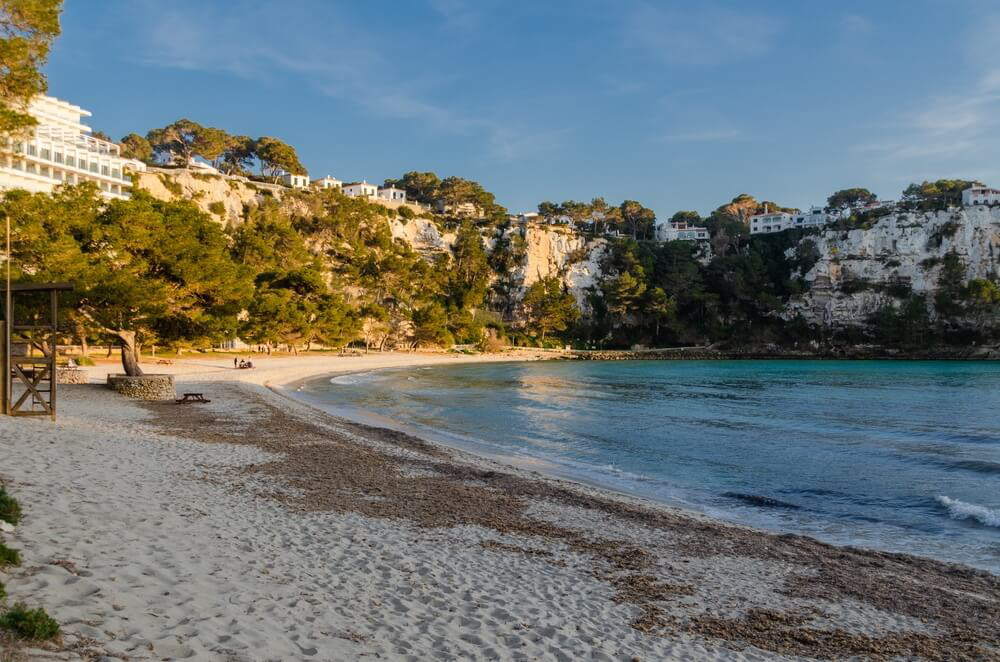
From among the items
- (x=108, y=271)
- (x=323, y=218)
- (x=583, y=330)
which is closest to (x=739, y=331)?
(x=583, y=330)

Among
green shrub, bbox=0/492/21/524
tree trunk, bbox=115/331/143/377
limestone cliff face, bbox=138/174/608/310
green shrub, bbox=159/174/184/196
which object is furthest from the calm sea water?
limestone cliff face, bbox=138/174/608/310

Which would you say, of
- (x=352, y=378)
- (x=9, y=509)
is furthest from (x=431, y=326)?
(x=9, y=509)

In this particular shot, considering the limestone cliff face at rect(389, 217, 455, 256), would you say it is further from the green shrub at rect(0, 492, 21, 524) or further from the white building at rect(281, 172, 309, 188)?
the green shrub at rect(0, 492, 21, 524)

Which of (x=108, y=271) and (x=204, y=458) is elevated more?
(x=108, y=271)

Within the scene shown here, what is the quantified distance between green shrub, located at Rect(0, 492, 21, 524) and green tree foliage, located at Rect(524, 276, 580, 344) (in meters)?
92.6

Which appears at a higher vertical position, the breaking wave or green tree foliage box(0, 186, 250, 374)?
green tree foliage box(0, 186, 250, 374)

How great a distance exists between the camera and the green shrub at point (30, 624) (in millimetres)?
4227

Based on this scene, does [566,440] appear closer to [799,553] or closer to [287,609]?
[799,553]

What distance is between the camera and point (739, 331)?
10544 cm

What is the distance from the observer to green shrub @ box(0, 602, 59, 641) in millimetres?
4227

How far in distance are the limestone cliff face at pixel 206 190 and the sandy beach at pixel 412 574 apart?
66.7m

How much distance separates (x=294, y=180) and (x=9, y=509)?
340 ft

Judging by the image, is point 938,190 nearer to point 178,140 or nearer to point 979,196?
point 979,196

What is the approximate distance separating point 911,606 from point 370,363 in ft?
184
